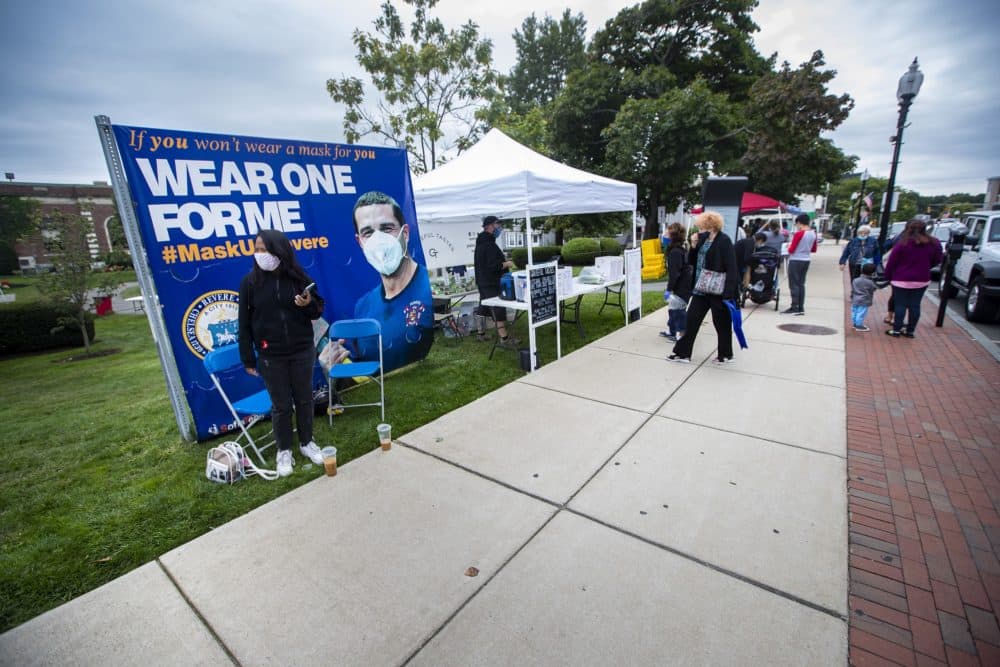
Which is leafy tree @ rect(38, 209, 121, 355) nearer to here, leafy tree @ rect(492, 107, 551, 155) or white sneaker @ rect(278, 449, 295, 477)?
white sneaker @ rect(278, 449, 295, 477)

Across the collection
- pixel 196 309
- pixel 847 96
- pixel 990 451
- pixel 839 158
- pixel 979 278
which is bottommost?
pixel 990 451

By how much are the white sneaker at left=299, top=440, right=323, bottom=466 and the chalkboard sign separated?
300 centimetres

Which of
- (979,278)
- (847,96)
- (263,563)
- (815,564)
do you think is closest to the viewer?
(815,564)

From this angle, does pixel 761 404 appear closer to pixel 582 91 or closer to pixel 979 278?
pixel 979 278

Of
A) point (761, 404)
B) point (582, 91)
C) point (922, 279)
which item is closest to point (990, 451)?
point (761, 404)

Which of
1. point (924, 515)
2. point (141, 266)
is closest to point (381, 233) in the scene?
point (141, 266)

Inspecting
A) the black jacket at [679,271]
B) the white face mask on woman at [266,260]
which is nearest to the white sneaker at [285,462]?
the white face mask on woman at [266,260]

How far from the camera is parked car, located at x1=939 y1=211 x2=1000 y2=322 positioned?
7.47 metres

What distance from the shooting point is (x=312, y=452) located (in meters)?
3.74

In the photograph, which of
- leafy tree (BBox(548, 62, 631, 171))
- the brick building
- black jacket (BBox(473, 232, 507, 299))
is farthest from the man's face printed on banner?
the brick building

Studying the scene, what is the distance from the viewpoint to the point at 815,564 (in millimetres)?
2395

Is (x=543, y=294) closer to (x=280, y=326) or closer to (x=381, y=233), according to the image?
(x=381, y=233)

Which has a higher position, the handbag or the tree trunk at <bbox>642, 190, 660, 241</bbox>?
the tree trunk at <bbox>642, 190, 660, 241</bbox>

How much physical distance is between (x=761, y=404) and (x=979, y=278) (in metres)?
6.98
